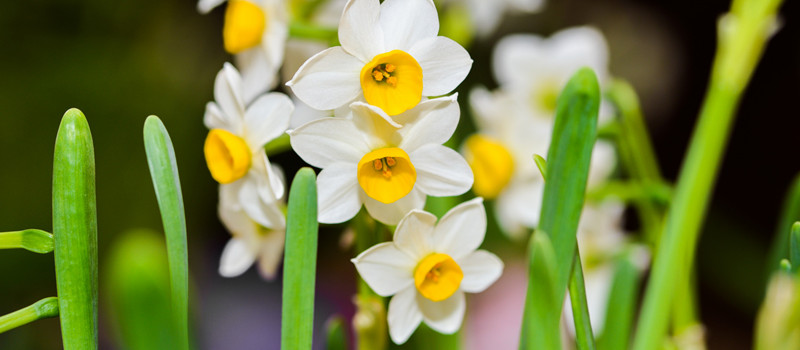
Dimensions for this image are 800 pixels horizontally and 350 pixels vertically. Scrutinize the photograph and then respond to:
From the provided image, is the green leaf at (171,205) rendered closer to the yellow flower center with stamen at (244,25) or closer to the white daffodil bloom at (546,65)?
the yellow flower center with stamen at (244,25)

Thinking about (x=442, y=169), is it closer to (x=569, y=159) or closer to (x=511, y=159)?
(x=569, y=159)

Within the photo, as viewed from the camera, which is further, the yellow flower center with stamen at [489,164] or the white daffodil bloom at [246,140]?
the yellow flower center with stamen at [489,164]

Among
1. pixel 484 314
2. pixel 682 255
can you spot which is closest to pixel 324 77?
pixel 682 255

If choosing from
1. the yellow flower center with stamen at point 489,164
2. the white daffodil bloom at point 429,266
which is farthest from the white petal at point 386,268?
the yellow flower center with stamen at point 489,164

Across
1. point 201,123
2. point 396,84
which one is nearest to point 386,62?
point 396,84

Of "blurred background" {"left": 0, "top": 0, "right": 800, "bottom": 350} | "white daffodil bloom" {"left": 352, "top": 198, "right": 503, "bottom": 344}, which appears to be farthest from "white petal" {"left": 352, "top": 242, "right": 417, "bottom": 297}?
"blurred background" {"left": 0, "top": 0, "right": 800, "bottom": 350}

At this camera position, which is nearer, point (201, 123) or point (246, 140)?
point (246, 140)

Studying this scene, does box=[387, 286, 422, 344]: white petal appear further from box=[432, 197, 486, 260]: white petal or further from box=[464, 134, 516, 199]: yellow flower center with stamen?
box=[464, 134, 516, 199]: yellow flower center with stamen
